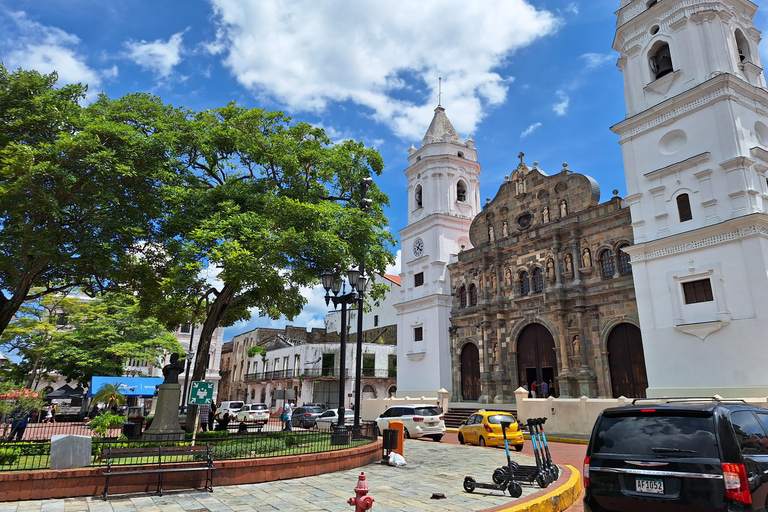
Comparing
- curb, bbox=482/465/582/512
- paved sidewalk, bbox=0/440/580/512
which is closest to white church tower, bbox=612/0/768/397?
curb, bbox=482/465/582/512

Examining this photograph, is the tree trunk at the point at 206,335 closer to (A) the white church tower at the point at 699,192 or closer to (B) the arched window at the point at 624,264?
(A) the white church tower at the point at 699,192

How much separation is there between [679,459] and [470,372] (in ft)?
89.7

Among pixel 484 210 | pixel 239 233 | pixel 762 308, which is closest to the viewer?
pixel 239 233

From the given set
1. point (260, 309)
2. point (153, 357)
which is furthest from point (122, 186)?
point (153, 357)

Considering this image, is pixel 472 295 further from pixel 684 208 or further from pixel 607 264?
pixel 684 208

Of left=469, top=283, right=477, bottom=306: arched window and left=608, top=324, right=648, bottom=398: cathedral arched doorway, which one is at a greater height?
left=469, top=283, right=477, bottom=306: arched window

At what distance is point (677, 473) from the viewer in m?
4.88

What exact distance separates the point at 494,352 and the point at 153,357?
23.8 metres

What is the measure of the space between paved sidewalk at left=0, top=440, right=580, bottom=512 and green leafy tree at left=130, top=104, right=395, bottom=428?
5.55 metres

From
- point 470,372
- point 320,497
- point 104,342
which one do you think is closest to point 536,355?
point 470,372

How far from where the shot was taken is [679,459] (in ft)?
16.1

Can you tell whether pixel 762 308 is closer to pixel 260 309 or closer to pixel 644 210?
pixel 644 210

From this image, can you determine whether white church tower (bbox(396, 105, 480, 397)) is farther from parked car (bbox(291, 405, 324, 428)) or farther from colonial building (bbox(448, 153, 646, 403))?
parked car (bbox(291, 405, 324, 428))

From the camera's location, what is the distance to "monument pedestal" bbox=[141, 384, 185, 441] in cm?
1225
